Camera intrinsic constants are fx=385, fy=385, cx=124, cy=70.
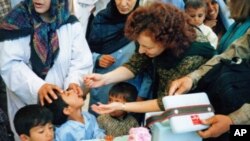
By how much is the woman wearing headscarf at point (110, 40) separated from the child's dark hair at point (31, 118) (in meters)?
0.58

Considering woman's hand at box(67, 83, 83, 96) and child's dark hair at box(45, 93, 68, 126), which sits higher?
woman's hand at box(67, 83, 83, 96)

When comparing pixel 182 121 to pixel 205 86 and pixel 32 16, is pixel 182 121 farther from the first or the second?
pixel 32 16

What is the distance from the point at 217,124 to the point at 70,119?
783mm

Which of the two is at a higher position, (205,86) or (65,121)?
(205,86)

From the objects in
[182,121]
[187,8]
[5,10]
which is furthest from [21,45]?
[187,8]

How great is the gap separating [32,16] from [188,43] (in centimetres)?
83

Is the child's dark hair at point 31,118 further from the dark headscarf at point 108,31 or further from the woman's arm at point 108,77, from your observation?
the dark headscarf at point 108,31

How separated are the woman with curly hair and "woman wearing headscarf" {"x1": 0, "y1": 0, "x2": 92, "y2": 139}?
15.9 inches

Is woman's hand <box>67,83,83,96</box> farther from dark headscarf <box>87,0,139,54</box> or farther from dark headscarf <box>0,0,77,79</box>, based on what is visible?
dark headscarf <box>87,0,139,54</box>

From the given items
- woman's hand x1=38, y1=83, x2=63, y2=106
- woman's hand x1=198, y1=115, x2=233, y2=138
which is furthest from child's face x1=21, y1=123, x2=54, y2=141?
woman's hand x1=198, y1=115, x2=233, y2=138

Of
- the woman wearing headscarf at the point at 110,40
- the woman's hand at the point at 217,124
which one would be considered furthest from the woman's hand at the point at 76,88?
the woman's hand at the point at 217,124

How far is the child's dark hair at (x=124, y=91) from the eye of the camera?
6.91 ft

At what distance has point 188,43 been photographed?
5.66 feet

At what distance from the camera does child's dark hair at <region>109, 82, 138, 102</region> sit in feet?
6.91
